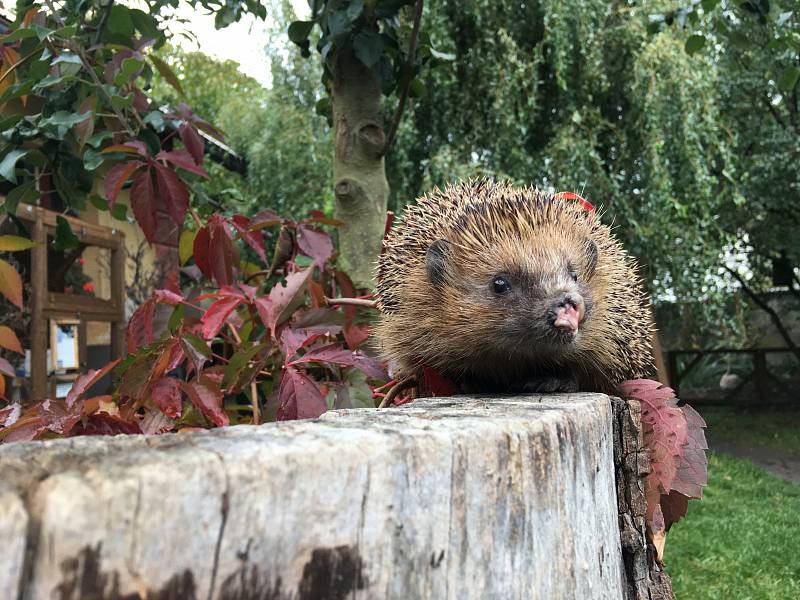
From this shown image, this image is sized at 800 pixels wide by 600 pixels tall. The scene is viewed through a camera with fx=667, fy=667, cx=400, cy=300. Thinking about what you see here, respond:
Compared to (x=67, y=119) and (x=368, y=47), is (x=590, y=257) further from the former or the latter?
(x=67, y=119)

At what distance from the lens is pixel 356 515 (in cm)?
84

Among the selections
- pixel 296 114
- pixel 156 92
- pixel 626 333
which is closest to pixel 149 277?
pixel 296 114

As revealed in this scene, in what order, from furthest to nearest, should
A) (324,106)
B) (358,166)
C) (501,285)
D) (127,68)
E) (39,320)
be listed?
1. (39,320)
2. (324,106)
3. (358,166)
4. (127,68)
5. (501,285)

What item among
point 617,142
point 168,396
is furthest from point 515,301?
point 617,142

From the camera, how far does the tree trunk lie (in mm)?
2891

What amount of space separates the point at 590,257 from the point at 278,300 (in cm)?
87

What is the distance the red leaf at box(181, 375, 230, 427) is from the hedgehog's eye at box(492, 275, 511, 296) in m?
0.77

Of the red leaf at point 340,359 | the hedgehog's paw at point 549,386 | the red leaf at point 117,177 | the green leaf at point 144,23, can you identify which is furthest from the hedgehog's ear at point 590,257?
the green leaf at point 144,23

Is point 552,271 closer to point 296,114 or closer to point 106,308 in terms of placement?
point 106,308

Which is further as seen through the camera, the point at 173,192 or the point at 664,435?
the point at 173,192

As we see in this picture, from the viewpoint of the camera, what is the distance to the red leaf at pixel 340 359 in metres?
1.65

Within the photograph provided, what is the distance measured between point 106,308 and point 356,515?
5.41 m

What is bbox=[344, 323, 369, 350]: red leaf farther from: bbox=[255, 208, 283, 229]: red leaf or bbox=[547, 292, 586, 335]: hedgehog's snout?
bbox=[547, 292, 586, 335]: hedgehog's snout

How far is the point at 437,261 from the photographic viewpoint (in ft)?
6.21
